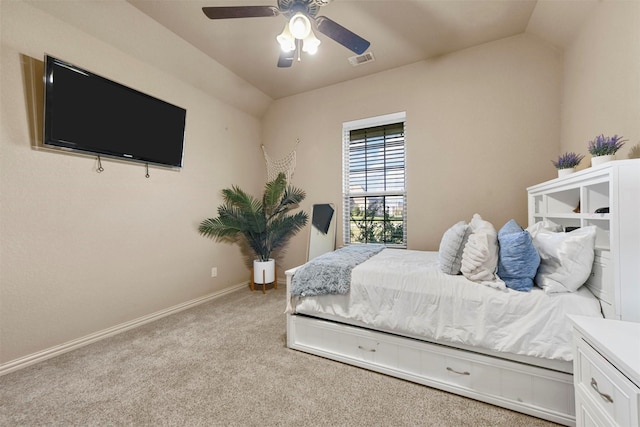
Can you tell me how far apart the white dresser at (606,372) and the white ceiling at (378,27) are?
246 cm

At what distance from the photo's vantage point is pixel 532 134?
8.46ft

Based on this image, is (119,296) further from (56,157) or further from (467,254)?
(467,254)

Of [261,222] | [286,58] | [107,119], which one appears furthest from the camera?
[261,222]

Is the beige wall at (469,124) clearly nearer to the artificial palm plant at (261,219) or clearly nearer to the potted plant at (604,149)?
the artificial palm plant at (261,219)

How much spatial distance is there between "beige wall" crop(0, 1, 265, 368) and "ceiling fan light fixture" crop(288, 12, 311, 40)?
1.67m

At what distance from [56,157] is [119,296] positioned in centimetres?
131

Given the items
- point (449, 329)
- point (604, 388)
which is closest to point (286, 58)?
point (449, 329)

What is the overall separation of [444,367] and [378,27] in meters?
2.93

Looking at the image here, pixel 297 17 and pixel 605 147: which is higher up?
pixel 297 17

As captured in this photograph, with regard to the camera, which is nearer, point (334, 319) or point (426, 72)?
point (334, 319)

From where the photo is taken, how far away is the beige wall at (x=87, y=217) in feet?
5.91

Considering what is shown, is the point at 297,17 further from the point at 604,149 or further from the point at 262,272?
the point at 262,272

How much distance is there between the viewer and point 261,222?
344 centimetres

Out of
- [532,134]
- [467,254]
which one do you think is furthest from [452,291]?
[532,134]
